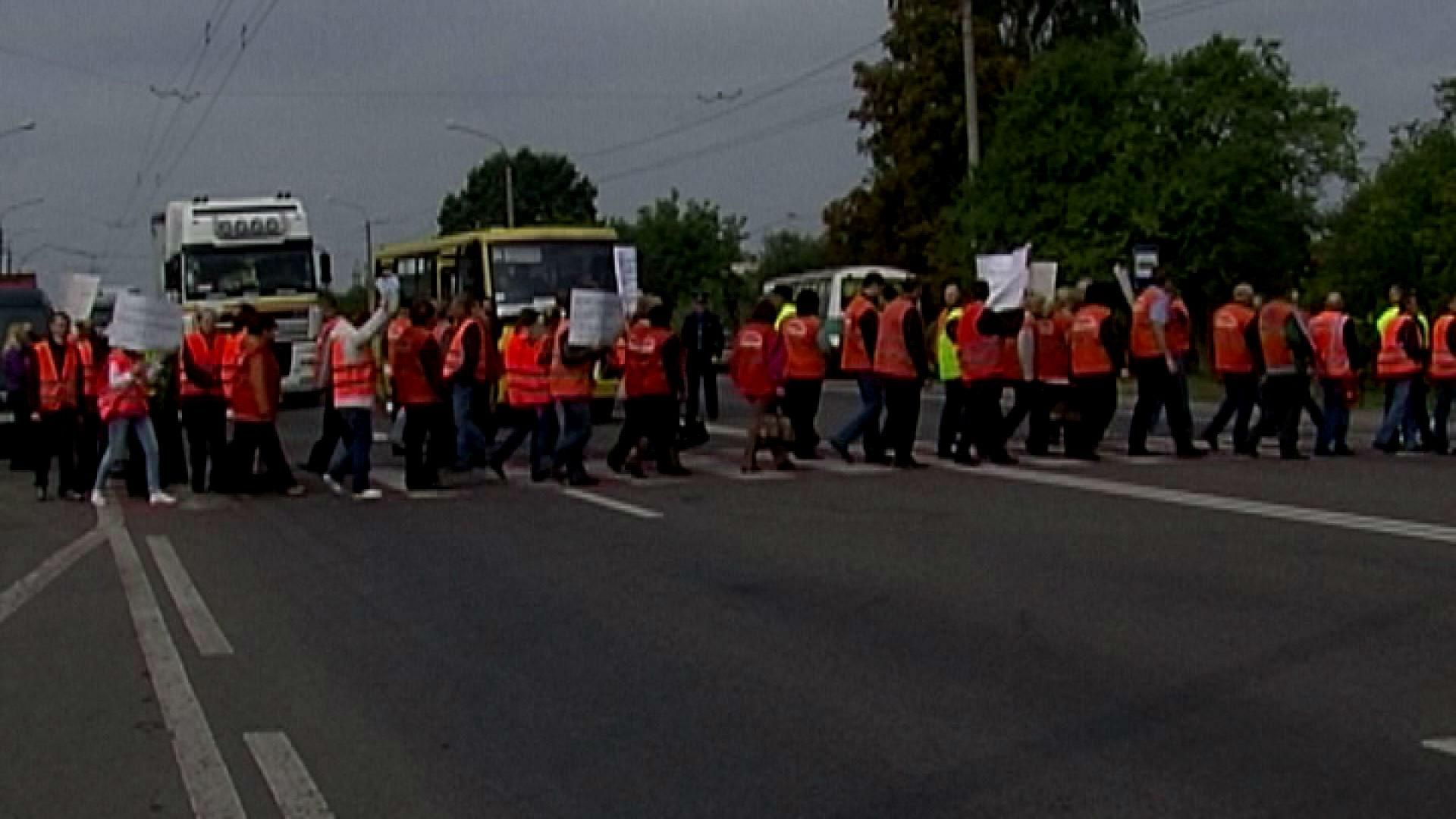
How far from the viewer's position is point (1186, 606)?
12.2 metres

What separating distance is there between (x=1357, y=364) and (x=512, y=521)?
32.2 feet

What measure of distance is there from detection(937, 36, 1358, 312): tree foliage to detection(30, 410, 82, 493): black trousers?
3041 centimetres

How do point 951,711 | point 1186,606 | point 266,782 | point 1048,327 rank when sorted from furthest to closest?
point 1048,327 < point 1186,606 < point 951,711 < point 266,782

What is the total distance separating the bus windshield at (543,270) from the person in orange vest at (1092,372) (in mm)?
A: 12267

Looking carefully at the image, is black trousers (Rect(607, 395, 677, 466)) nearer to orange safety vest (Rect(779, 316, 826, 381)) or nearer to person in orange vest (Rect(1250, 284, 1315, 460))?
orange safety vest (Rect(779, 316, 826, 381))

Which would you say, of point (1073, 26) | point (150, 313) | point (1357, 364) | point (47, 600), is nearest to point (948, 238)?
point (1073, 26)

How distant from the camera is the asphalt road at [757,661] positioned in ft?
27.0

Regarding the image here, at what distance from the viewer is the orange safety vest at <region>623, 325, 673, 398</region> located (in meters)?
21.8

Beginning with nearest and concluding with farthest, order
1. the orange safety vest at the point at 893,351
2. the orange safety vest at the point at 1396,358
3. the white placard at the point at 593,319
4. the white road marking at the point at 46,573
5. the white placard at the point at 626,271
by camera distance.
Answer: the white road marking at the point at 46,573, the white placard at the point at 593,319, the orange safety vest at the point at 893,351, the orange safety vest at the point at 1396,358, the white placard at the point at 626,271

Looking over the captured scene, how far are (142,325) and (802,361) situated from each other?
614 cm

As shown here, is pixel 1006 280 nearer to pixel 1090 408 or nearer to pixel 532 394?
pixel 1090 408

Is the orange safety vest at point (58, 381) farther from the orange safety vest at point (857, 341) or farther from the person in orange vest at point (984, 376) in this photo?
the person in orange vest at point (984, 376)

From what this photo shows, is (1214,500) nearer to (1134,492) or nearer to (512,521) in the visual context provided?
(1134,492)

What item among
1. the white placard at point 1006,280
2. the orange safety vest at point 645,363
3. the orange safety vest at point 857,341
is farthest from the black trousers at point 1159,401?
the orange safety vest at point 645,363
